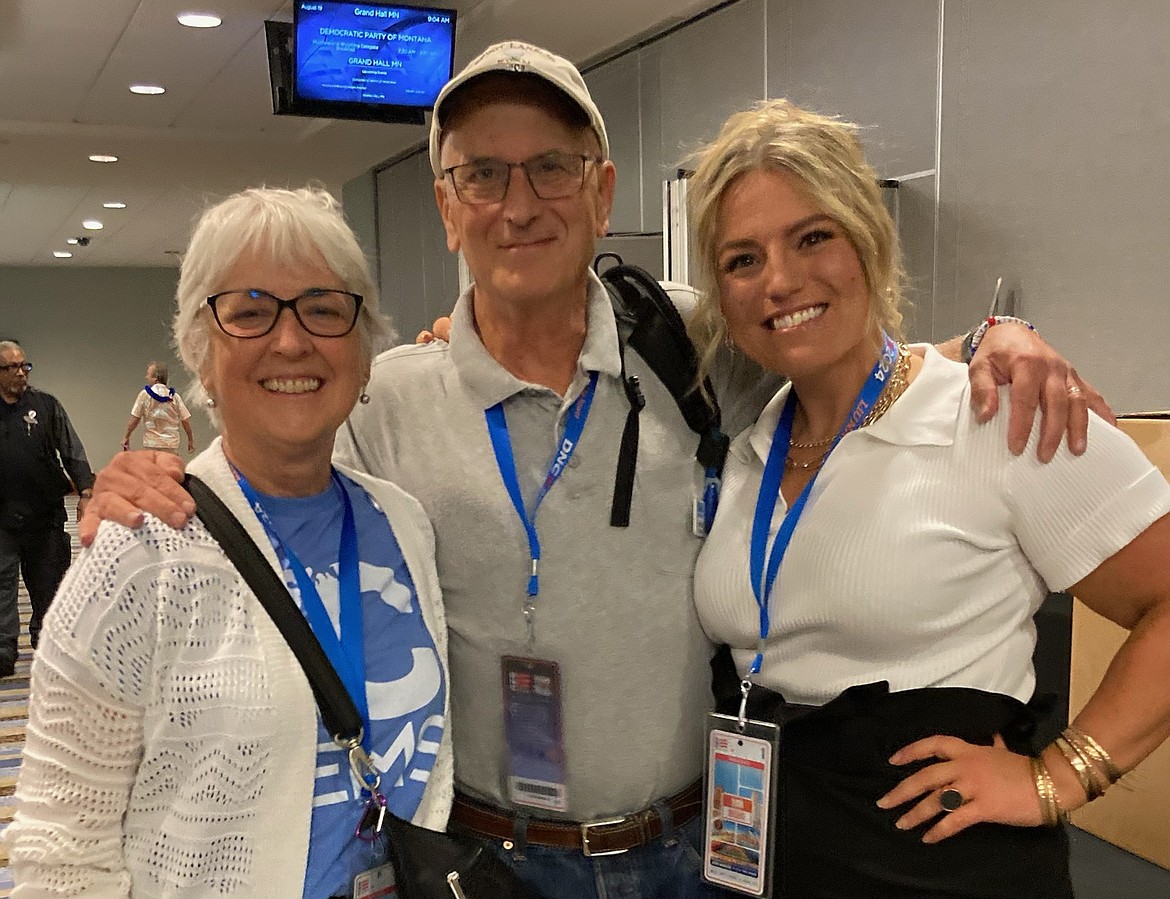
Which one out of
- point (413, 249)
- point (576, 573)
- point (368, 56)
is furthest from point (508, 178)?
point (413, 249)

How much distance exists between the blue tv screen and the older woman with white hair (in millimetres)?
4226

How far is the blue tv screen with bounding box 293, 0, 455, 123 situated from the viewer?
5.21 metres

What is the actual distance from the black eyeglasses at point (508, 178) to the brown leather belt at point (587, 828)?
979mm

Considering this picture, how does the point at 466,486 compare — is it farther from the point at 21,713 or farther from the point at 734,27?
the point at 21,713

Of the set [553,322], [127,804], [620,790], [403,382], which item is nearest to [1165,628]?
[620,790]

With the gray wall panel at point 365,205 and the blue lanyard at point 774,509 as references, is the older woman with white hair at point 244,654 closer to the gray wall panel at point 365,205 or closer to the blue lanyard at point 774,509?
the blue lanyard at point 774,509

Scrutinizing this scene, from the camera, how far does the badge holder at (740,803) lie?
1.39 m

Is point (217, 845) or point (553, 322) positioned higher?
point (553, 322)

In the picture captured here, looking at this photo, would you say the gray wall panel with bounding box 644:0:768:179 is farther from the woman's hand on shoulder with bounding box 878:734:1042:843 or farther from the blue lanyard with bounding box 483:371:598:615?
the woman's hand on shoulder with bounding box 878:734:1042:843

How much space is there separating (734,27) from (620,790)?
4.38 metres

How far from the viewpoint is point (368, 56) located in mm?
5375

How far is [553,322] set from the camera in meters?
1.70

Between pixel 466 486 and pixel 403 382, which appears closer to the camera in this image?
pixel 466 486

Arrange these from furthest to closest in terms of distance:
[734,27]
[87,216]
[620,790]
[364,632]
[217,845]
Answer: [87,216]
[734,27]
[620,790]
[364,632]
[217,845]
